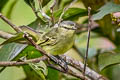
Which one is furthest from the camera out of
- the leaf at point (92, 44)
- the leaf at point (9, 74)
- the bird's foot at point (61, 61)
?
the leaf at point (92, 44)

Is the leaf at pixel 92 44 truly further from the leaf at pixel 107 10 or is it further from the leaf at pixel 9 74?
the leaf at pixel 107 10

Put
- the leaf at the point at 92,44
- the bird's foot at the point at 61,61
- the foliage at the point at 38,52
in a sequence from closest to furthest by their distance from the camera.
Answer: the bird's foot at the point at 61,61 → the foliage at the point at 38,52 → the leaf at the point at 92,44

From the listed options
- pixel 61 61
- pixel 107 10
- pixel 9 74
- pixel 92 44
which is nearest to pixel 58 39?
pixel 61 61

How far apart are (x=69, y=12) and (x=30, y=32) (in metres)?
0.19

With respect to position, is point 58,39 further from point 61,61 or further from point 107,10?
point 107,10

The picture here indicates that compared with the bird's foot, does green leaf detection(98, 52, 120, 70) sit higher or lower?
lower

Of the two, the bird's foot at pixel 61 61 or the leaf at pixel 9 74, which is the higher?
the bird's foot at pixel 61 61

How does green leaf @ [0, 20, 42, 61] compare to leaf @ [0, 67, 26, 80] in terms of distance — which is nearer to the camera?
green leaf @ [0, 20, 42, 61]

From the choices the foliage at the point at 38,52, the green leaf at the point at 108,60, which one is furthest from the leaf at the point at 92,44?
the green leaf at the point at 108,60

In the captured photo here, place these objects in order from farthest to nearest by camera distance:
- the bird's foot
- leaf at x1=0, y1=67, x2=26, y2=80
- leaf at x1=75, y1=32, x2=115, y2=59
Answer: leaf at x1=75, y1=32, x2=115, y2=59, leaf at x1=0, y1=67, x2=26, y2=80, the bird's foot

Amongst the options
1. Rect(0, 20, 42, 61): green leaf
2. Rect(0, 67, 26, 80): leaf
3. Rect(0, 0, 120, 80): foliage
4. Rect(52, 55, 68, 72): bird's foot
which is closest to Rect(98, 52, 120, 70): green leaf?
Rect(0, 0, 120, 80): foliage

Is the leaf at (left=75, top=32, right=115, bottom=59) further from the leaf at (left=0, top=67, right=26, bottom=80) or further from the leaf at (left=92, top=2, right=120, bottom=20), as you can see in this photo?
the leaf at (left=92, top=2, right=120, bottom=20)

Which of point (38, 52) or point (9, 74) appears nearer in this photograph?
point (38, 52)

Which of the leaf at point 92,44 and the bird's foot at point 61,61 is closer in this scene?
the bird's foot at point 61,61
